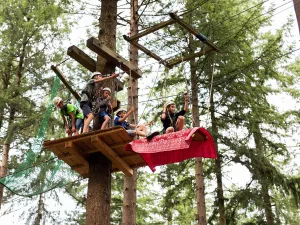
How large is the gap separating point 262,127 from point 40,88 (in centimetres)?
648

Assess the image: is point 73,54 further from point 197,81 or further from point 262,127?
point 262,127

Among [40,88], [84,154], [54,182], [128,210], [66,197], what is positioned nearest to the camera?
[84,154]

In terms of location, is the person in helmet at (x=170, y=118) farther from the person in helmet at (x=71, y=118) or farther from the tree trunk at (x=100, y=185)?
the person in helmet at (x=71, y=118)

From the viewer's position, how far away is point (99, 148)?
476cm

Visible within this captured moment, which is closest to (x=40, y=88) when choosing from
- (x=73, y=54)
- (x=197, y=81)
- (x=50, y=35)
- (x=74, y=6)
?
(x=50, y=35)

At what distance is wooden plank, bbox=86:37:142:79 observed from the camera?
528 centimetres

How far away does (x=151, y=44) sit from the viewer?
9.59 m

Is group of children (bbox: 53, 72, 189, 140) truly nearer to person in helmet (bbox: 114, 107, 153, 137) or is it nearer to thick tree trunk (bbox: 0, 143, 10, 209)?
person in helmet (bbox: 114, 107, 153, 137)

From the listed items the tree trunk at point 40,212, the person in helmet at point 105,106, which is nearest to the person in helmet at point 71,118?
the person in helmet at point 105,106

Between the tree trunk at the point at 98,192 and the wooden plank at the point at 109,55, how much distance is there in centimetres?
139

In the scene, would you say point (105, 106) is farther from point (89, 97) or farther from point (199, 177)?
point (199, 177)

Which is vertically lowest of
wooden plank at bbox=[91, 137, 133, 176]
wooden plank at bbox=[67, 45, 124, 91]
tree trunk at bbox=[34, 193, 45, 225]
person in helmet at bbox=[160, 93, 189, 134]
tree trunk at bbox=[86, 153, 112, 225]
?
tree trunk at bbox=[86, 153, 112, 225]

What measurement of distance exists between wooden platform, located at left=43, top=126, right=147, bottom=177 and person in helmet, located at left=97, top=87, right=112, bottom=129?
442mm

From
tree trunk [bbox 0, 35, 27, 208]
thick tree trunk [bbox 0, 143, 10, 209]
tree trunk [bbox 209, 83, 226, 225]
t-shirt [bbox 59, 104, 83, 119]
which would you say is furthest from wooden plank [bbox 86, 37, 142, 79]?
thick tree trunk [bbox 0, 143, 10, 209]
